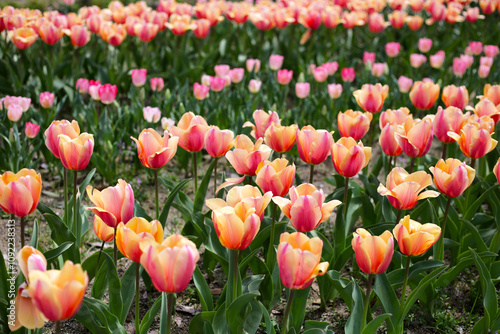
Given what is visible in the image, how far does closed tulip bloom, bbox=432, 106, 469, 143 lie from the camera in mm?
2619

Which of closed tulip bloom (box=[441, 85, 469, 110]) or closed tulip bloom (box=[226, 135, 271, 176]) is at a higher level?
closed tulip bloom (box=[441, 85, 469, 110])

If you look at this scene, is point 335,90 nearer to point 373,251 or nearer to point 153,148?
point 153,148

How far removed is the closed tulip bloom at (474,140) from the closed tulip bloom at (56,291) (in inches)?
70.4

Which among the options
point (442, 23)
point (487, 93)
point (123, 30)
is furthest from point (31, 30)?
point (442, 23)

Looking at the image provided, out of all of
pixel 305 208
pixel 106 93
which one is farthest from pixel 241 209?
pixel 106 93

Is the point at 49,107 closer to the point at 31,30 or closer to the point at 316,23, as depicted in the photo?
the point at 31,30

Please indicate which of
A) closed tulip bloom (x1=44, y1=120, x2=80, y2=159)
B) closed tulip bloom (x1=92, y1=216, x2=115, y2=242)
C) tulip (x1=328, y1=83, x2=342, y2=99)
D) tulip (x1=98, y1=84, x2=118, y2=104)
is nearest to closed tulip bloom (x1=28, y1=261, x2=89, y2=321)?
closed tulip bloom (x1=92, y1=216, x2=115, y2=242)

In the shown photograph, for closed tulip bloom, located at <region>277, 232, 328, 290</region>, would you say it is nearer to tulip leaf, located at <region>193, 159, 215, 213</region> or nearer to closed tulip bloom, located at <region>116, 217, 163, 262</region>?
closed tulip bloom, located at <region>116, 217, 163, 262</region>

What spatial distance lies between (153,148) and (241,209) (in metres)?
0.61

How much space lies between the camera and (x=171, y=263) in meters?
1.42

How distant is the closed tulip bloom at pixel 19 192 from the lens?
1.78m

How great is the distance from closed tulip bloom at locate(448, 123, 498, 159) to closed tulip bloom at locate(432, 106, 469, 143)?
16 centimetres

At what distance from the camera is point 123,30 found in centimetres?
475

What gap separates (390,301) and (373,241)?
488 millimetres
